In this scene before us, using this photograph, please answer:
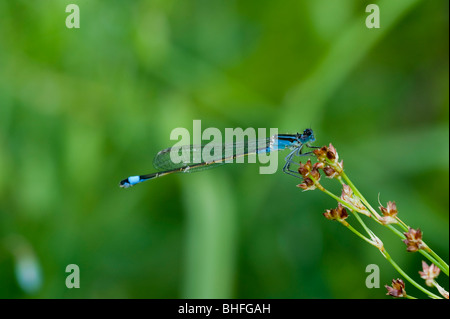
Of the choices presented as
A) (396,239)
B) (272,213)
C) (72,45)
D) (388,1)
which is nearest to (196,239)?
(272,213)

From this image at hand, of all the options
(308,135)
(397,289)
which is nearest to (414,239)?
(397,289)

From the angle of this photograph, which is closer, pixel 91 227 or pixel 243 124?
pixel 91 227

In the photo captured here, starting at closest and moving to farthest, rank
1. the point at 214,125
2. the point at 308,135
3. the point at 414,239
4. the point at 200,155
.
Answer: the point at 414,239 → the point at 308,135 → the point at 200,155 → the point at 214,125

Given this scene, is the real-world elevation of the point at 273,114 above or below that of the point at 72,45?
below

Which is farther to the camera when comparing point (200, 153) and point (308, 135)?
point (200, 153)

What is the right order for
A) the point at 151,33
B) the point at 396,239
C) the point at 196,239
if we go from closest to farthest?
the point at 196,239
the point at 396,239
the point at 151,33

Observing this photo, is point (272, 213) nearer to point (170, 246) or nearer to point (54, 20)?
point (170, 246)

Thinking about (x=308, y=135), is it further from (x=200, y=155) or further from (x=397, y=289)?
(x=397, y=289)
